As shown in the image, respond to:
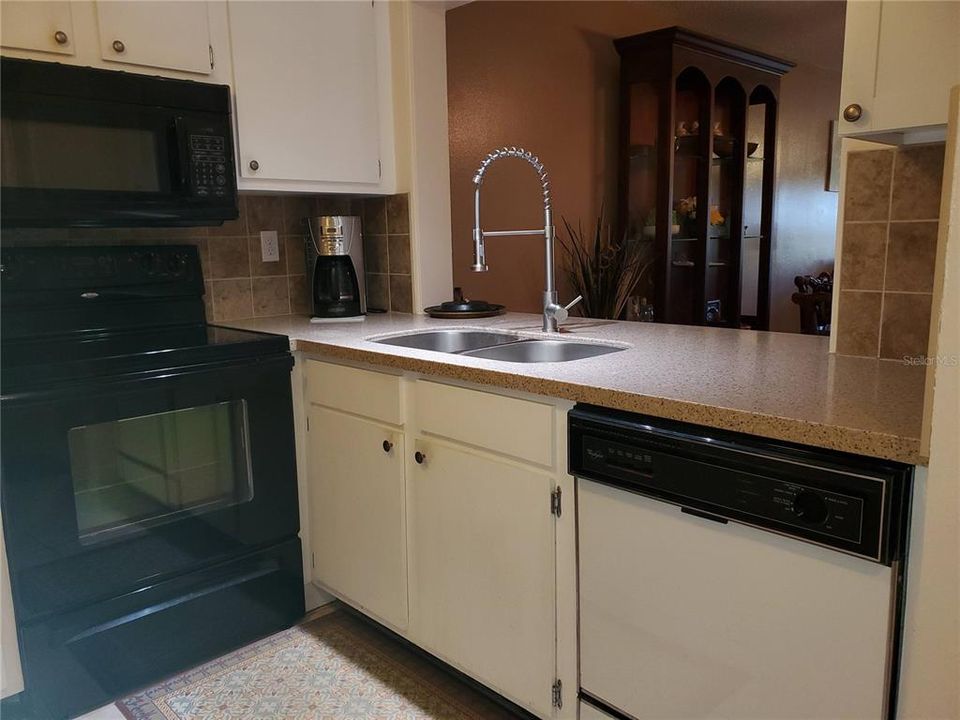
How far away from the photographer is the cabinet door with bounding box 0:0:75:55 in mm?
1700

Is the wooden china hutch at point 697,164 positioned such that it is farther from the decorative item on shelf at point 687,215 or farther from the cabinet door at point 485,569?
the cabinet door at point 485,569

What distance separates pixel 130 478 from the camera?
1776 millimetres

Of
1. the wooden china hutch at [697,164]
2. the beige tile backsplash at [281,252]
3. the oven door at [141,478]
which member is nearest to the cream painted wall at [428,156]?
the beige tile backsplash at [281,252]

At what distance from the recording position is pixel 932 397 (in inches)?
35.0

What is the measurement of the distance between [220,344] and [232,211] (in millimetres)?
453

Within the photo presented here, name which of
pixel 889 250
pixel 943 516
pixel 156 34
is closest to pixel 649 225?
pixel 889 250

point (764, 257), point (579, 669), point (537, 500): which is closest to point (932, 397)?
point (537, 500)

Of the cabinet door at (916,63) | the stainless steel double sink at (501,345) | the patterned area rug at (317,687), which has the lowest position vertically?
the patterned area rug at (317,687)

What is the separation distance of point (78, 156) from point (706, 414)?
1646mm

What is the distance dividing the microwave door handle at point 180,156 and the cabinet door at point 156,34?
17 centimetres

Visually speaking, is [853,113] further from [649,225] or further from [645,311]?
[649,225]

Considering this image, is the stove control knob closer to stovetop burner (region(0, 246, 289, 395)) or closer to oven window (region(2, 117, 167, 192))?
stovetop burner (region(0, 246, 289, 395))

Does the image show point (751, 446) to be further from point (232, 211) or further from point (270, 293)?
point (270, 293)

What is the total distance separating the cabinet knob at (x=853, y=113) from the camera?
125cm
